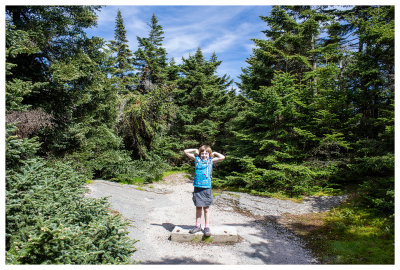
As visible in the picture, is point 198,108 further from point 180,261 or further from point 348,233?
point 180,261

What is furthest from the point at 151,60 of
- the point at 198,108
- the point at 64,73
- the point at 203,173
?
the point at 203,173

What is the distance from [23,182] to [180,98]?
1509 cm

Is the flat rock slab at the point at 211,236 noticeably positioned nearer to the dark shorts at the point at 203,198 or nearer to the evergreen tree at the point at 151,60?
the dark shorts at the point at 203,198

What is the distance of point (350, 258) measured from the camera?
381 centimetres

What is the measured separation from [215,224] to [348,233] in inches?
129

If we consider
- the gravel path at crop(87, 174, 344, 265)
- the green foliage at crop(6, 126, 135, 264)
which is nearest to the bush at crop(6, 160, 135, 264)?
the green foliage at crop(6, 126, 135, 264)

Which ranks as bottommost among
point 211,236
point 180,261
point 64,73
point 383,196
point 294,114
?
point 180,261

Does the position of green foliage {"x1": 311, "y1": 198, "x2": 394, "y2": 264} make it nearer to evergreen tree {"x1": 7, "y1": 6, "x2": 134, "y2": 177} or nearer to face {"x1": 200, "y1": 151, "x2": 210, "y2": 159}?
face {"x1": 200, "y1": 151, "x2": 210, "y2": 159}

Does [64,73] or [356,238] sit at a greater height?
[64,73]

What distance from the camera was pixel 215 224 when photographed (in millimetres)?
5926

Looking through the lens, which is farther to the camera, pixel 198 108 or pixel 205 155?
pixel 198 108

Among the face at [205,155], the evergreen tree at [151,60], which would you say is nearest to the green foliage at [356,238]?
the face at [205,155]

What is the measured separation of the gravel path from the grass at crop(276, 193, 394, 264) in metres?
0.40

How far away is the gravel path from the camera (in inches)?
157
